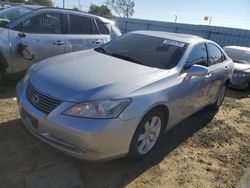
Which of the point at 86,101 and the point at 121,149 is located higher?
the point at 86,101

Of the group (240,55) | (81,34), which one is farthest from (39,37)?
(240,55)

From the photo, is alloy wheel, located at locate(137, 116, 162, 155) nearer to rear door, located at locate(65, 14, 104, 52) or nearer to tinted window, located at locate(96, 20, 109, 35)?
rear door, located at locate(65, 14, 104, 52)

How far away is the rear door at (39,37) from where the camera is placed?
5.07 metres

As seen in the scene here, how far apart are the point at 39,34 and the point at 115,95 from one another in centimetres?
324

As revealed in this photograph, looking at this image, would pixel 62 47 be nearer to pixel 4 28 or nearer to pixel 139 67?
pixel 4 28

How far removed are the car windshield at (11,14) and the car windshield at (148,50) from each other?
6.75 ft

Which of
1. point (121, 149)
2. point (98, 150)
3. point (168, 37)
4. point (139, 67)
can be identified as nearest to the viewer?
point (98, 150)

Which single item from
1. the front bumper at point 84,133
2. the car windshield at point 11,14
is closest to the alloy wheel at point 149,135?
the front bumper at point 84,133

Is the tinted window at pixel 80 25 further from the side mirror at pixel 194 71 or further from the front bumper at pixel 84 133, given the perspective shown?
the front bumper at pixel 84 133

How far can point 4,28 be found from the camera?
16.5 ft

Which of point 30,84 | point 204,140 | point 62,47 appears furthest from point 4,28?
point 204,140

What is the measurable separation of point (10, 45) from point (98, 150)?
3.23 meters

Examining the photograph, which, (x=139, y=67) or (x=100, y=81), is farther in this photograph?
(x=139, y=67)

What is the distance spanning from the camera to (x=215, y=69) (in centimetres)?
492
